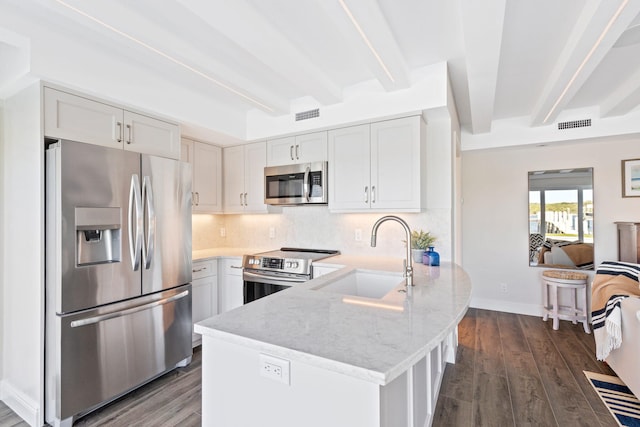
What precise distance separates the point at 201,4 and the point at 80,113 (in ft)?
3.96

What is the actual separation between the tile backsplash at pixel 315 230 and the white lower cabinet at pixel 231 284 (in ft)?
2.18

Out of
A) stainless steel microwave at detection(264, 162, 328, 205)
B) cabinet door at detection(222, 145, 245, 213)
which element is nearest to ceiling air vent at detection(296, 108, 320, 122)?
stainless steel microwave at detection(264, 162, 328, 205)

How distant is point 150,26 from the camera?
191 cm

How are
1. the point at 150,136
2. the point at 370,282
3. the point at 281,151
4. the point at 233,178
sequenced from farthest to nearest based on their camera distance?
1. the point at 233,178
2. the point at 281,151
3. the point at 150,136
4. the point at 370,282

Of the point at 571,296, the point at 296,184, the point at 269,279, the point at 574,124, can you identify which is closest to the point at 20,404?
the point at 269,279

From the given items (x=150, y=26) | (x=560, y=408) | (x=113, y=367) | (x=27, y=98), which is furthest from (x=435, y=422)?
(x=27, y=98)

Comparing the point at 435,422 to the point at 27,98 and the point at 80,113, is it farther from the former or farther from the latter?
the point at 27,98

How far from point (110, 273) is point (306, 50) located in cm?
213

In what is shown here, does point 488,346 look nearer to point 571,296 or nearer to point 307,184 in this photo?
point 571,296

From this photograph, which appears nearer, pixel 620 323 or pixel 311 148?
pixel 620 323

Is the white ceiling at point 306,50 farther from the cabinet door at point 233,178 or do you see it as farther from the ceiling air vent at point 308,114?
the cabinet door at point 233,178

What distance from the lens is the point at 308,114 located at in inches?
124

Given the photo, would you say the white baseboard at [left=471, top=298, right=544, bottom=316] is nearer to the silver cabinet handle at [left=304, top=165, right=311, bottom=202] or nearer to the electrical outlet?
the silver cabinet handle at [left=304, top=165, right=311, bottom=202]

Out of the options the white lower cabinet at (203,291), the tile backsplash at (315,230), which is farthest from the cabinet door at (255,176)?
the white lower cabinet at (203,291)
